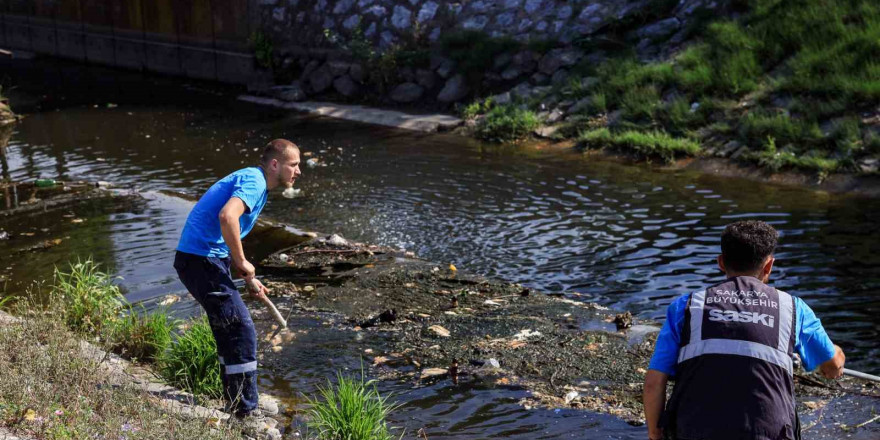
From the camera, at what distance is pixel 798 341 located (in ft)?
12.0

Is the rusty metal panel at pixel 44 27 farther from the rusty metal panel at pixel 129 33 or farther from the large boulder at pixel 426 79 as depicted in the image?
the large boulder at pixel 426 79

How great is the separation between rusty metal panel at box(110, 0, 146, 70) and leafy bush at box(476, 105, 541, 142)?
42.2 feet

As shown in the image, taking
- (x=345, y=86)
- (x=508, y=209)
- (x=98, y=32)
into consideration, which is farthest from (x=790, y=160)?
(x=98, y=32)

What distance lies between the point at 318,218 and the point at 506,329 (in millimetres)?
4303

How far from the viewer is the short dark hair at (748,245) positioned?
371cm

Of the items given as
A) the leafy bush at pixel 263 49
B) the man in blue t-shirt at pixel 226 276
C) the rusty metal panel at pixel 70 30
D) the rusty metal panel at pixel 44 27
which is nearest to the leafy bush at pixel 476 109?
the leafy bush at pixel 263 49

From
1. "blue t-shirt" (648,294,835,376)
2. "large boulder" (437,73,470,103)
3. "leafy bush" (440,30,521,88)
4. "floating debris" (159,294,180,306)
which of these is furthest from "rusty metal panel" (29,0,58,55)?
"blue t-shirt" (648,294,835,376)

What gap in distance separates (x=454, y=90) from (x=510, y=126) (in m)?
2.43

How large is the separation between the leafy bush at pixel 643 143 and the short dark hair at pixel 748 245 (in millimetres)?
9054

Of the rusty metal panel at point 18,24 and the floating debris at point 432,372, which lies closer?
the floating debris at point 432,372

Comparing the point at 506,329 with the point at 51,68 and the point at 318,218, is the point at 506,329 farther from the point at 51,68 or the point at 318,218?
the point at 51,68

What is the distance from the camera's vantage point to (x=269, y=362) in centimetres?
661

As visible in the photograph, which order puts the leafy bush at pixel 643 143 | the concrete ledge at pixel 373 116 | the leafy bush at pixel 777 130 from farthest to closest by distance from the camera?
the concrete ledge at pixel 373 116 → the leafy bush at pixel 643 143 → the leafy bush at pixel 777 130

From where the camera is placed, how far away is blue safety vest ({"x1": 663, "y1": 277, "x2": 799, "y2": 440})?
3.51m
